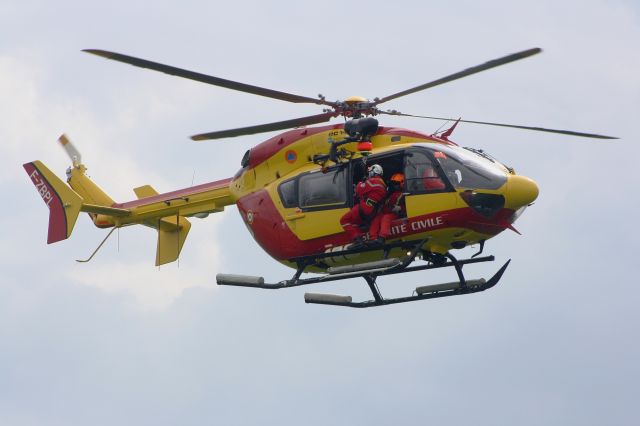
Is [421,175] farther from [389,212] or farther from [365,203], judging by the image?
[365,203]

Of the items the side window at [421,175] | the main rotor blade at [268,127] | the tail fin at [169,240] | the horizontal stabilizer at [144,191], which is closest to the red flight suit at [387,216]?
the side window at [421,175]

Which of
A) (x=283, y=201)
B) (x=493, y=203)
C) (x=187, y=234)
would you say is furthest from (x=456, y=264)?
(x=187, y=234)

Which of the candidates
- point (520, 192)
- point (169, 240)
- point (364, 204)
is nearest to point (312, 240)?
point (364, 204)

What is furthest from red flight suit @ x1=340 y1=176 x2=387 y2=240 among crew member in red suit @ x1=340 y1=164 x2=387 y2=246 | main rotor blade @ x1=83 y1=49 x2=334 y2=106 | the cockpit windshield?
main rotor blade @ x1=83 y1=49 x2=334 y2=106

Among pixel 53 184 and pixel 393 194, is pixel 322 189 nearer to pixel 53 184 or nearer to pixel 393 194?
pixel 393 194

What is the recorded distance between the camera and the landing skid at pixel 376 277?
1894cm

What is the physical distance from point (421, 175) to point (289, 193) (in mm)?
2656

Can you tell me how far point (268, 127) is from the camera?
65.8ft

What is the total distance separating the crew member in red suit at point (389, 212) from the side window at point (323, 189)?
0.72m

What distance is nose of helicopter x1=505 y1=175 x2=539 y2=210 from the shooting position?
60.3 feet

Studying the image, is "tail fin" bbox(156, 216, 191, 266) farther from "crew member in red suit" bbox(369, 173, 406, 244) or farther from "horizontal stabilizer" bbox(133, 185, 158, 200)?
"crew member in red suit" bbox(369, 173, 406, 244)

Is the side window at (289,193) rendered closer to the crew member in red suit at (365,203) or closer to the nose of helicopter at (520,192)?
the crew member in red suit at (365,203)

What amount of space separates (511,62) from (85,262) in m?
9.46

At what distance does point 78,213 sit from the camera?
22875mm
